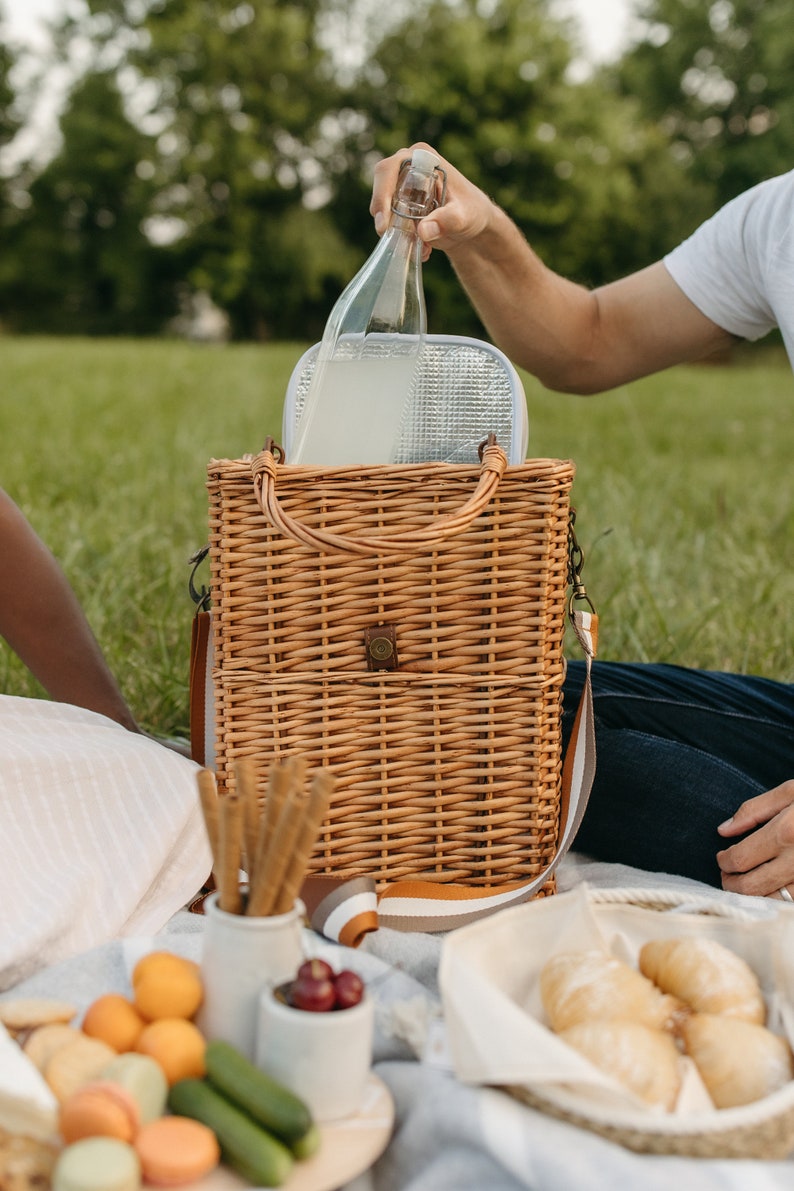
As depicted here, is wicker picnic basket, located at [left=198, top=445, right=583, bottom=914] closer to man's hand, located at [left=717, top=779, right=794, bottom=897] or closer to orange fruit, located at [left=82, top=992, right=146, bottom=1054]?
man's hand, located at [left=717, top=779, right=794, bottom=897]

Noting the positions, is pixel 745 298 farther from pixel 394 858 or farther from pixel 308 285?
pixel 308 285

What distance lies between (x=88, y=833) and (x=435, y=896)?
0.41m

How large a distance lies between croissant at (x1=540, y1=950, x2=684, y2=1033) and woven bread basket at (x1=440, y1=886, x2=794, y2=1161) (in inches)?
2.0

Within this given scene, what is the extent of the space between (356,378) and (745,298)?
80 cm

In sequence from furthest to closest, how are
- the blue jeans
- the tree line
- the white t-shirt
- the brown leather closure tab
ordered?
the tree line, the white t-shirt, the blue jeans, the brown leather closure tab

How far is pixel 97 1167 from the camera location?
0.74 metres

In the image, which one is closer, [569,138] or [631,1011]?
[631,1011]

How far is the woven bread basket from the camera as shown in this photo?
2.70 feet

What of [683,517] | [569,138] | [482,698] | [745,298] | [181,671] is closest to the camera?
[482,698]

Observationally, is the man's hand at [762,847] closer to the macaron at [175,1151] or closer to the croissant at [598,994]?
the croissant at [598,994]

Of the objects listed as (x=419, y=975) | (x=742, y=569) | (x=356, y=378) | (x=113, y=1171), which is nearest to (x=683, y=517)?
(x=742, y=569)

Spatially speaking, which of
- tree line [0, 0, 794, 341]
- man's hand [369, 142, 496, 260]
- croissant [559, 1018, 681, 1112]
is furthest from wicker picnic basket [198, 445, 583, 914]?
tree line [0, 0, 794, 341]

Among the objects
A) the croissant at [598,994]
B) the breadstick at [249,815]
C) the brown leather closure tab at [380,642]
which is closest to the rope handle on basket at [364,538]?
A: the brown leather closure tab at [380,642]

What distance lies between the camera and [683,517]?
349cm
